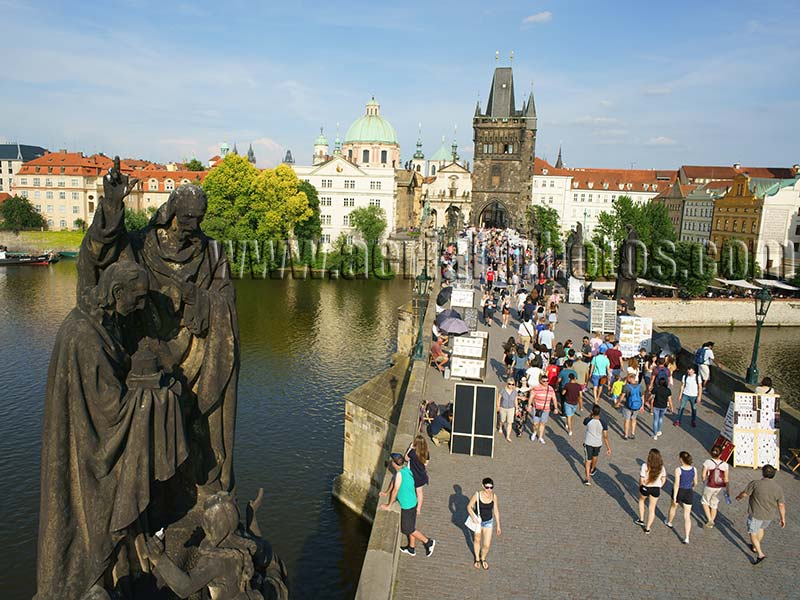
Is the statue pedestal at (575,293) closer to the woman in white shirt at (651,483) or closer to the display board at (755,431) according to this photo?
the display board at (755,431)

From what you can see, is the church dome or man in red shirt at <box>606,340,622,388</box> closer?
man in red shirt at <box>606,340,622,388</box>

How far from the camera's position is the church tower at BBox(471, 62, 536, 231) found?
315 ft

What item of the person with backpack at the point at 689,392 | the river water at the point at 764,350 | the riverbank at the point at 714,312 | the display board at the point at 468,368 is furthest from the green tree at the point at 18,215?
the person with backpack at the point at 689,392

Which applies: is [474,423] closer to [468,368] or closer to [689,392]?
[468,368]

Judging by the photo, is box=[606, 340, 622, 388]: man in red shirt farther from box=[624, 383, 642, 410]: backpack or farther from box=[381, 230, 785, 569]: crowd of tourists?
box=[624, 383, 642, 410]: backpack

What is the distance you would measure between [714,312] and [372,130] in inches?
2862

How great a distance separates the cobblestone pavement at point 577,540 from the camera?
852 centimetres

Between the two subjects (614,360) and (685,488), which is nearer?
(685,488)

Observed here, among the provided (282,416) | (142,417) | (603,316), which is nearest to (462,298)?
(603,316)

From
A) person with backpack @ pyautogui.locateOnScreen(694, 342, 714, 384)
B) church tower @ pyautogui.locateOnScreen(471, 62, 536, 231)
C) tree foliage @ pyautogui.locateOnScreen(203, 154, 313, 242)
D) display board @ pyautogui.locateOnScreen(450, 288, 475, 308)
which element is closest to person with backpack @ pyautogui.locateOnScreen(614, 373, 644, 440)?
person with backpack @ pyautogui.locateOnScreen(694, 342, 714, 384)

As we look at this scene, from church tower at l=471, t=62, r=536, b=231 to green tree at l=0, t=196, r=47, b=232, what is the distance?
59.6 metres

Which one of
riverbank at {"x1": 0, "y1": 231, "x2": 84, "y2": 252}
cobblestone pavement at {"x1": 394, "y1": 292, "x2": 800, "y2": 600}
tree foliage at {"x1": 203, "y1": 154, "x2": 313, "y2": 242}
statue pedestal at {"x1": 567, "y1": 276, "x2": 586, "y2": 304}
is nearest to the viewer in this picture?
cobblestone pavement at {"x1": 394, "y1": 292, "x2": 800, "y2": 600}

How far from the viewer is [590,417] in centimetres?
1248

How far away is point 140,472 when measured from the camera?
13.1 ft
